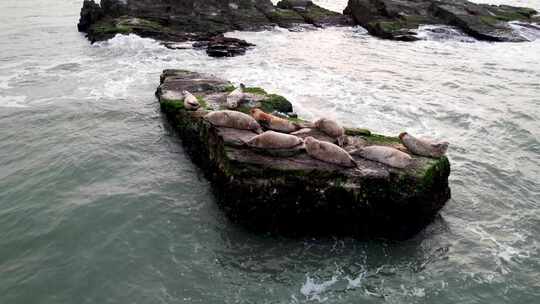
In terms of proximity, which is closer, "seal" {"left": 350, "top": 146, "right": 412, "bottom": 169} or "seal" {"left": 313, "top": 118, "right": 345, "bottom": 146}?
"seal" {"left": 350, "top": 146, "right": 412, "bottom": 169}

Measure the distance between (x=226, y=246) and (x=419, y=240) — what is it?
11.8 ft

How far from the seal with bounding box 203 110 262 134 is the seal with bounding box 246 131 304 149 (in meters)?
0.78

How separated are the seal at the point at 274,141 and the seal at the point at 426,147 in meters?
2.32

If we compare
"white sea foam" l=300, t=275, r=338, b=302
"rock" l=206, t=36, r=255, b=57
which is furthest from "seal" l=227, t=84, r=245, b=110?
"rock" l=206, t=36, r=255, b=57

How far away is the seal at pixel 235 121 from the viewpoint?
372 inches

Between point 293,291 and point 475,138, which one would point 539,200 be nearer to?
point 475,138

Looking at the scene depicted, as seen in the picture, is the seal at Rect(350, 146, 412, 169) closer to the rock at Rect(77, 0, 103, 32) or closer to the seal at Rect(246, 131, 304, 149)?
the seal at Rect(246, 131, 304, 149)

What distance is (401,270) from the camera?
7.45 metres

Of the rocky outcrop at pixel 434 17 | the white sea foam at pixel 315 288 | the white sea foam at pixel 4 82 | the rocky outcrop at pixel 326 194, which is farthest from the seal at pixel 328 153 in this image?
the rocky outcrop at pixel 434 17

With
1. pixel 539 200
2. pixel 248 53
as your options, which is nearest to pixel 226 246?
pixel 539 200

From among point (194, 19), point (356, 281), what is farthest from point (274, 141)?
point (194, 19)

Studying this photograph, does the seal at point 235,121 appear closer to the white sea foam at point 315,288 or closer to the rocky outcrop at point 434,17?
the white sea foam at point 315,288

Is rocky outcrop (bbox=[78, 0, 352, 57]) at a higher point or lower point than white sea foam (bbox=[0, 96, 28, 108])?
higher

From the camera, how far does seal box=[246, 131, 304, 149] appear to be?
846cm
